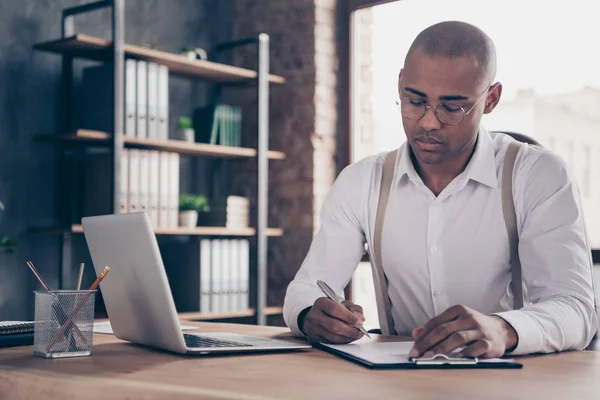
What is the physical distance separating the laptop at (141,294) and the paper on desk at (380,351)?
86mm

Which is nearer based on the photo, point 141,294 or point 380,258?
point 141,294

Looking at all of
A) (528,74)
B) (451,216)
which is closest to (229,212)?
(528,74)

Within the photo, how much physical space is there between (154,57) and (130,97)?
20cm

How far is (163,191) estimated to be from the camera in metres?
3.34

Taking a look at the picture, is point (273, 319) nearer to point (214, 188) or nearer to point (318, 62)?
point (214, 188)

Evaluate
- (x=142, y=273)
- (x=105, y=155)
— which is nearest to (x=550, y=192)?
(x=142, y=273)

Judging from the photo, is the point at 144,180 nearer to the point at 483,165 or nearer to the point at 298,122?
the point at 298,122

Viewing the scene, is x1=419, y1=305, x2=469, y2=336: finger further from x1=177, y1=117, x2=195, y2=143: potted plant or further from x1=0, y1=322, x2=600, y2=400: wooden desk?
x1=177, y1=117, x2=195, y2=143: potted plant

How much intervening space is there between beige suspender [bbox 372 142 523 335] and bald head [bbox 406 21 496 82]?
0.21m

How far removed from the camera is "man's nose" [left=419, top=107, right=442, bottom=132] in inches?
65.3

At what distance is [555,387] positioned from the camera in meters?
0.97

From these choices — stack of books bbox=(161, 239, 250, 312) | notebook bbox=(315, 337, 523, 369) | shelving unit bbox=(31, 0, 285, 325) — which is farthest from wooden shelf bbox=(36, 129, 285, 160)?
notebook bbox=(315, 337, 523, 369)

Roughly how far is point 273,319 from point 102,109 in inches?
52.6

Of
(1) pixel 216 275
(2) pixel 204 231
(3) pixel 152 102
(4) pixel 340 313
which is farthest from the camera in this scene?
(1) pixel 216 275
